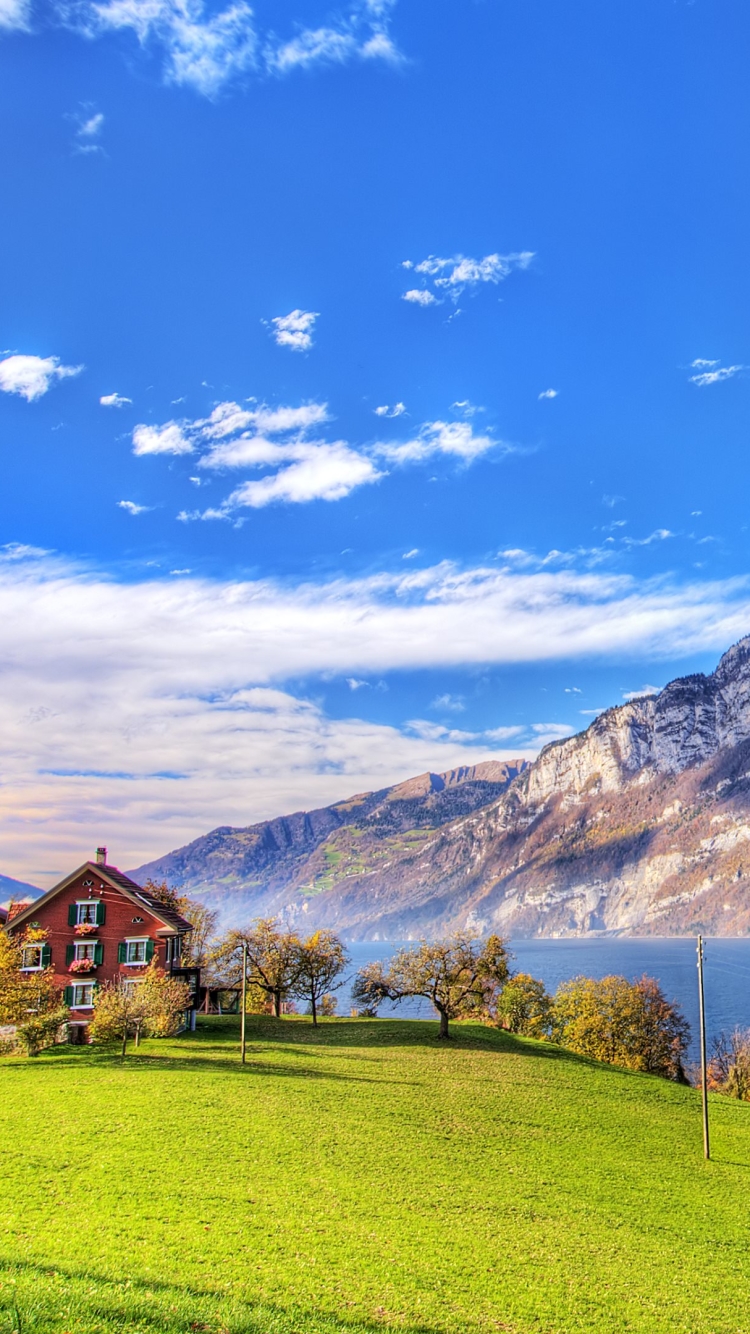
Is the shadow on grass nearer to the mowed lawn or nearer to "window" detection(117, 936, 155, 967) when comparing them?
the mowed lawn

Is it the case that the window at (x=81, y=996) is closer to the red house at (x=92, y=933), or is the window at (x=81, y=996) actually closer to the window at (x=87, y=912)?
the red house at (x=92, y=933)

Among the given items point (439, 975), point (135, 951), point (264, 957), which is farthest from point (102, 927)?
point (439, 975)

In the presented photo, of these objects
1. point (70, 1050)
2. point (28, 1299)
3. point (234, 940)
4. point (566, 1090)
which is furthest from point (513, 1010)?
point (28, 1299)

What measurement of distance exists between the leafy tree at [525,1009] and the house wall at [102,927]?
152ft

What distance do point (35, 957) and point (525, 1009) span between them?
63.5 meters

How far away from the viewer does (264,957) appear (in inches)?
2849

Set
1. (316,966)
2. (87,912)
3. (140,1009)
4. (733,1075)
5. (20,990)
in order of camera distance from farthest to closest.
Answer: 1. (733,1075)
2. (316,966)
3. (87,912)
4. (20,990)
5. (140,1009)

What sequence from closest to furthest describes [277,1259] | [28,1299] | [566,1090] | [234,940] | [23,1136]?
[28,1299] < [277,1259] < [23,1136] < [566,1090] < [234,940]

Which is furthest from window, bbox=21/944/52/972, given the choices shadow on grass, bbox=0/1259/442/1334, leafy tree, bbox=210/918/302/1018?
shadow on grass, bbox=0/1259/442/1334

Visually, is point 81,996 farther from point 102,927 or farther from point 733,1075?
point 733,1075

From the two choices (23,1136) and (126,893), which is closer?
(23,1136)

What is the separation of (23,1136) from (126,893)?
110ft

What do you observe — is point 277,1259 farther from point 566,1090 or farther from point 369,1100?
point 566,1090

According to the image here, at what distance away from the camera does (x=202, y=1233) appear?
848 inches
